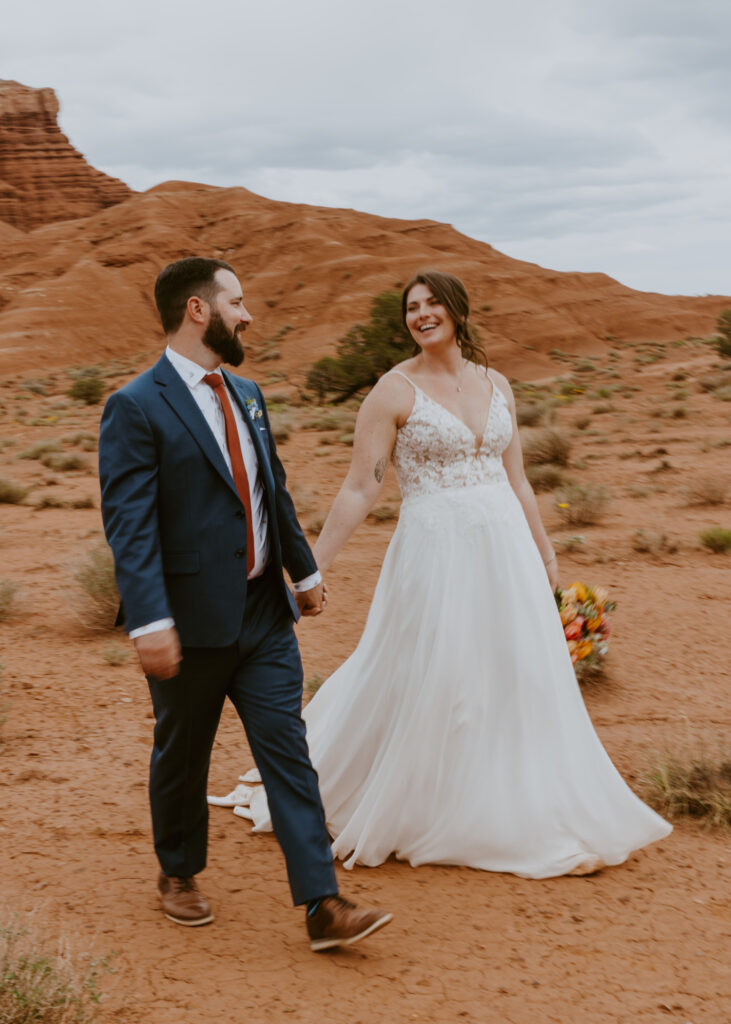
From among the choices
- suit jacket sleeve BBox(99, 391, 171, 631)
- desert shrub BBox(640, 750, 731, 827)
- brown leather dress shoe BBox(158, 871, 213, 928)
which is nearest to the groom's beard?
suit jacket sleeve BBox(99, 391, 171, 631)

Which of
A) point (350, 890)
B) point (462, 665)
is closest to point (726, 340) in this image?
point (462, 665)

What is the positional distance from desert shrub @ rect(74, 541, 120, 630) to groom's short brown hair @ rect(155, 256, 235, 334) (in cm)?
457

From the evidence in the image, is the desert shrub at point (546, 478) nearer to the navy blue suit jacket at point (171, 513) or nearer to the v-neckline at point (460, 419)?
the v-neckline at point (460, 419)

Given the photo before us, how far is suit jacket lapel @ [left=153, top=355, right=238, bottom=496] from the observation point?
3.06 meters

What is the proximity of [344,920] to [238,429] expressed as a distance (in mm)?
1598

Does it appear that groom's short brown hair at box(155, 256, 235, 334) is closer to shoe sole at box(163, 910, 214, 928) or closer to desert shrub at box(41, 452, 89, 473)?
shoe sole at box(163, 910, 214, 928)

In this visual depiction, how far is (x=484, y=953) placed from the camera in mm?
3357

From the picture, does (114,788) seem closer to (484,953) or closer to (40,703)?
(40,703)

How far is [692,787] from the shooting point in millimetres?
4559

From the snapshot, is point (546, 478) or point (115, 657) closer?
point (115, 657)

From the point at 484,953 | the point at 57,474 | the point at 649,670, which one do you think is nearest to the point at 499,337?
the point at 57,474

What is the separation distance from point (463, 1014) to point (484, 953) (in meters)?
0.37

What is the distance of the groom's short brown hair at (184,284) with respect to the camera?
3.14 meters

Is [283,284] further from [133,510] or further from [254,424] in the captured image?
[133,510]
